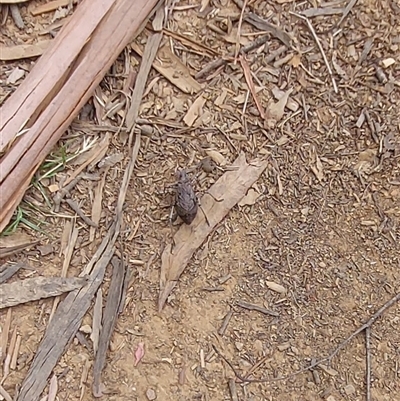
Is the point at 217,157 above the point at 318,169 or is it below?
above

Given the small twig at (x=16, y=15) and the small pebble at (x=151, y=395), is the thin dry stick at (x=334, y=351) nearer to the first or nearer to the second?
the small pebble at (x=151, y=395)

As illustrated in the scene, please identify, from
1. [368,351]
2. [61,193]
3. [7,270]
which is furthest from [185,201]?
[368,351]

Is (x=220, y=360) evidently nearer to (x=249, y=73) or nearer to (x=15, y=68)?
(x=249, y=73)

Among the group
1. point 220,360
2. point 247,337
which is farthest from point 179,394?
point 247,337

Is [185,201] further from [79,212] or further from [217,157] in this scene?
[79,212]

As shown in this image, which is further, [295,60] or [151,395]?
[295,60]

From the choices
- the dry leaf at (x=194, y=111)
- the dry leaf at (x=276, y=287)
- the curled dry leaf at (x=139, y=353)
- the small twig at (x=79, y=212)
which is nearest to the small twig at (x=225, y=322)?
the dry leaf at (x=276, y=287)
